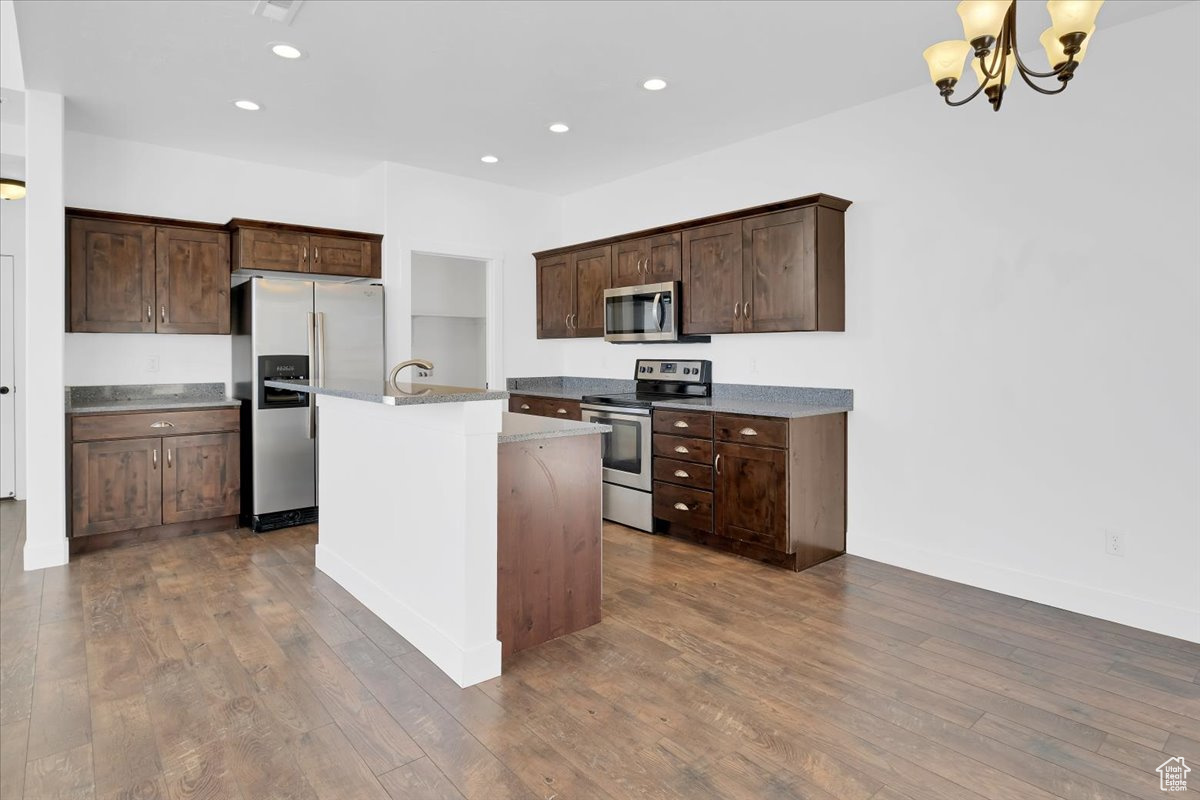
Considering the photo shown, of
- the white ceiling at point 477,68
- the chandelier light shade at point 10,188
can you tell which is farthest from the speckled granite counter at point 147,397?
the white ceiling at point 477,68

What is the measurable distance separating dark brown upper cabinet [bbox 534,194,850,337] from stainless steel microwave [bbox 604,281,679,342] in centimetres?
8

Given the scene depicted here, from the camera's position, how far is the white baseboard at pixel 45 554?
12.3ft

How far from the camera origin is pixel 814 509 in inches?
151

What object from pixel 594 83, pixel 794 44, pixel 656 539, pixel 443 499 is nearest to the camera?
pixel 443 499

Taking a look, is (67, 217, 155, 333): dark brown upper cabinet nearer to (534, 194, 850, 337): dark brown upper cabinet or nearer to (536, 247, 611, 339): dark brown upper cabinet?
(536, 247, 611, 339): dark brown upper cabinet

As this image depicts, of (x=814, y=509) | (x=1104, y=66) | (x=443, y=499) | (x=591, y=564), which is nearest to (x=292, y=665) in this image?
(x=443, y=499)

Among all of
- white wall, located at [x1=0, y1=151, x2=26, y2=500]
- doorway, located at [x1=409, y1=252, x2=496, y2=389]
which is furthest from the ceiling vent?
white wall, located at [x1=0, y1=151, x2=26, y2=500]

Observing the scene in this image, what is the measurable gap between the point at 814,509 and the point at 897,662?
1293 mm

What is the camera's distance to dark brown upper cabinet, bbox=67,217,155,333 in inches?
166

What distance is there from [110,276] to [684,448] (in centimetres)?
385

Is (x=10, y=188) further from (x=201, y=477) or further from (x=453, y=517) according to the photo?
(x=453, y=517)

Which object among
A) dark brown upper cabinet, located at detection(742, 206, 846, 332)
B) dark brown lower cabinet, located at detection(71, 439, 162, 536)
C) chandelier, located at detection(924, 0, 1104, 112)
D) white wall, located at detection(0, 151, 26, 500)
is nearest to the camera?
chandelier, located at detection(924, 0, 1104, 112)

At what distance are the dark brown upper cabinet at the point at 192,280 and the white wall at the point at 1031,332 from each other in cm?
393

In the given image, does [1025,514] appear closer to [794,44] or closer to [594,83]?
[794,44]
